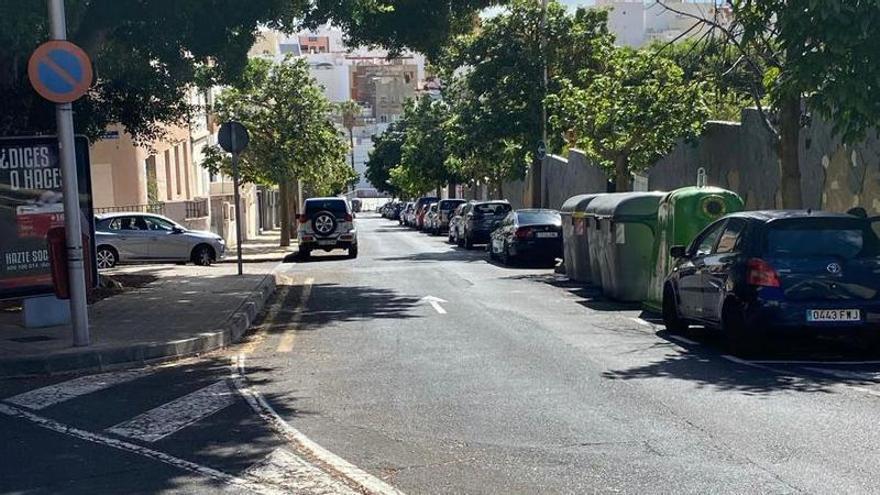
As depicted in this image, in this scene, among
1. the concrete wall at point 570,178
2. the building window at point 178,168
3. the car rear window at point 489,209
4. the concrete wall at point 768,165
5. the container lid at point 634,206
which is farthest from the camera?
the building window at point 178,168

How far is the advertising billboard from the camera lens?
12.7m

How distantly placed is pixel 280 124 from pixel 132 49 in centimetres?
2041

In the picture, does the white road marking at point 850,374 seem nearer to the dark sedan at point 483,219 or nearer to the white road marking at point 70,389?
the white road marking at point 70,389

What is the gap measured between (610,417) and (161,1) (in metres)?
10.5

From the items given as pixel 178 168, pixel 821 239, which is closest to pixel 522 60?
pixel 178 168

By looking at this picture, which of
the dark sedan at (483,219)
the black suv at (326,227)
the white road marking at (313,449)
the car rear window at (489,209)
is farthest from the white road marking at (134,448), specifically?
the car rear window at (489,209)

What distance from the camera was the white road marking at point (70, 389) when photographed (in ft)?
29.5

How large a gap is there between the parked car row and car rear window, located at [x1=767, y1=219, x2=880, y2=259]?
14.6 m

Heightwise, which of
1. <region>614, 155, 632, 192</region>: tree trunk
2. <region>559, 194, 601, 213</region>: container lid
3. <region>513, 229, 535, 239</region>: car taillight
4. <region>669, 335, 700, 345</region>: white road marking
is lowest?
<region>669, 335, 700, 345</region>: white road marking

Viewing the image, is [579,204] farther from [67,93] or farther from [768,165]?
[67,93]

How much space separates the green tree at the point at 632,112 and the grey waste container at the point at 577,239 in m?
4.07

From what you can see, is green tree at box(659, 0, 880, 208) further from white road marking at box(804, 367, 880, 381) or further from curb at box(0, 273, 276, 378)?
curb at box(0, 273, 276, 378)

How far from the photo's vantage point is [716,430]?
7.42 metres

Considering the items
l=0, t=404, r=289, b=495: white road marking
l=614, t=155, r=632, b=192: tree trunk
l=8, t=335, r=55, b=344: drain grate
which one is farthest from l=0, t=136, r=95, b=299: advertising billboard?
l=614, t=155, r=632, b=192: tree trunk
